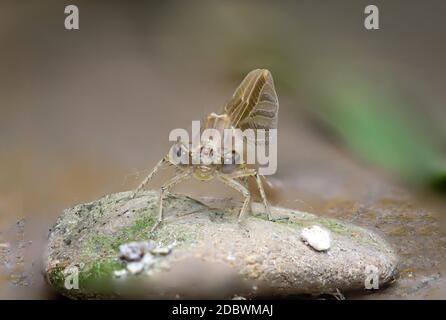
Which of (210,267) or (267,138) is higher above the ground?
(267,138)

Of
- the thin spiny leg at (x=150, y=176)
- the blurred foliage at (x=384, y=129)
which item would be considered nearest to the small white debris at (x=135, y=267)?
the thin spiny leg at (x=150, y=176)

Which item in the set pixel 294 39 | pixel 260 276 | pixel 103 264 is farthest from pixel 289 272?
pixel 294 39

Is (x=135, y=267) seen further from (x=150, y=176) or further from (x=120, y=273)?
(x=150, y=176)

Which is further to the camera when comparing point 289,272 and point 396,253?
point 396,253

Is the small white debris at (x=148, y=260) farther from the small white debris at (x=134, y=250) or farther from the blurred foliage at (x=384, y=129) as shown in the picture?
the blurred foliage at (x=384, y=129)

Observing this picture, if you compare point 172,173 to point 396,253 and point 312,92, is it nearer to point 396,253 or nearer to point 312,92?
point 396,253
